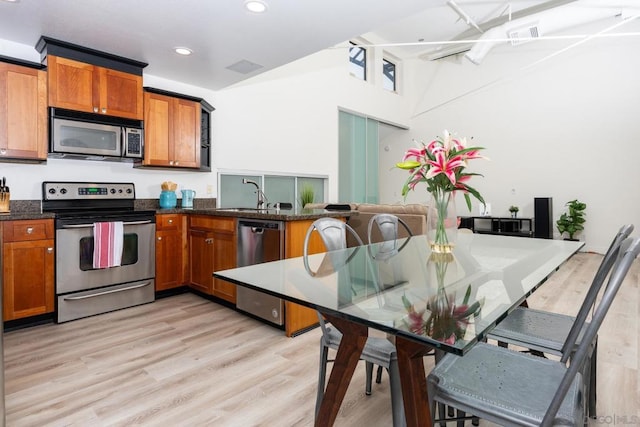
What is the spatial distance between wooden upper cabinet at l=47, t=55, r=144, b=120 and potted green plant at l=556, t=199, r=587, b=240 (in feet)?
23.2

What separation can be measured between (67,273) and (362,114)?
5.62 metres

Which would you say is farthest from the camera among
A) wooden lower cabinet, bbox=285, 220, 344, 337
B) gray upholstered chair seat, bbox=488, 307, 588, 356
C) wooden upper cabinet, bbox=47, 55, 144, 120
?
wooden upper cabinet, bbox=47, 55, 144, 120

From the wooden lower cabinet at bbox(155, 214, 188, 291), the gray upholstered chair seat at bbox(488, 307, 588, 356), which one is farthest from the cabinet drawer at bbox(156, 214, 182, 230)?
the gray upholstered chair seat at bbox(488, 307, 588, 356)

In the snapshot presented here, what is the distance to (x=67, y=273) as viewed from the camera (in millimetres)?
2969

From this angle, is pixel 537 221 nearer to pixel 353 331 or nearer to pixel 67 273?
pixel 353 331

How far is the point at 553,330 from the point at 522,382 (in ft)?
1.91

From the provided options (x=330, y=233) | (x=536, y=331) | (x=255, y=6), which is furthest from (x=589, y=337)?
(x=255, y=6)

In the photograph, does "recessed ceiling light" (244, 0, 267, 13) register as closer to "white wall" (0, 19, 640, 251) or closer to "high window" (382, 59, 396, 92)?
"white wall" (0, 19, 640, 251)

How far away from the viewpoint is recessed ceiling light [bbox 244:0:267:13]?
2510mm

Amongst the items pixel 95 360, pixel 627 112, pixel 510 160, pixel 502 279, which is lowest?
pixel 95 360

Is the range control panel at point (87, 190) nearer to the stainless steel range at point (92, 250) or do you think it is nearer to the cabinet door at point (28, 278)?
the stainless steel range at point (92, 250)

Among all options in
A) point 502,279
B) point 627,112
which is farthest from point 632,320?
point 627,112

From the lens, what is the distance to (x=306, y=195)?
5.87 metres

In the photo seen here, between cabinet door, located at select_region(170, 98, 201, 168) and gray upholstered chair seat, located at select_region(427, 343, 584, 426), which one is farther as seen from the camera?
cabinet door, located at select_region(170, 98, 201, 168)
